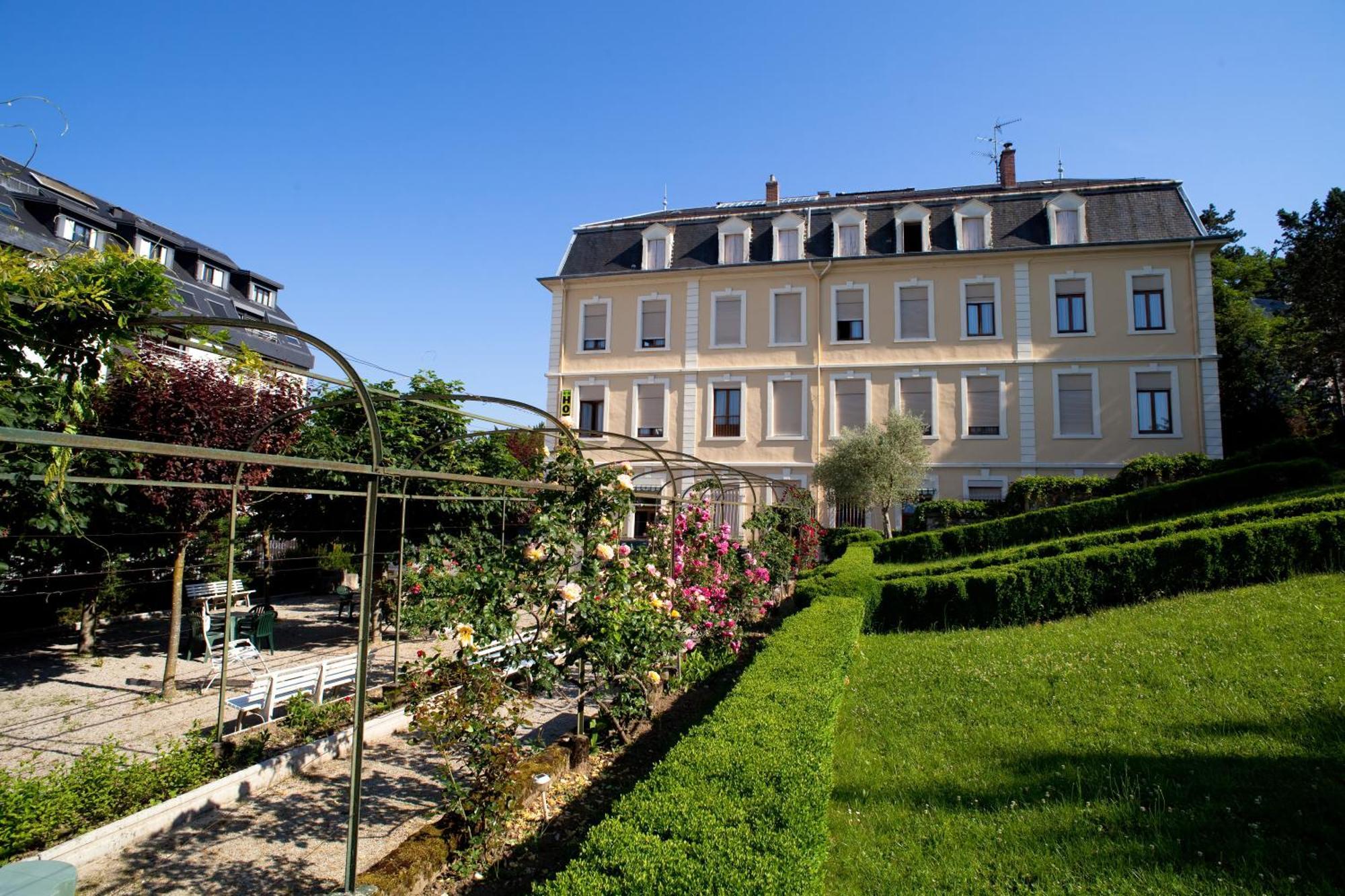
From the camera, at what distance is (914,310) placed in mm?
20828

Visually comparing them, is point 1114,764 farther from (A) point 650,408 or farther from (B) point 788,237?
(B) point 788,237

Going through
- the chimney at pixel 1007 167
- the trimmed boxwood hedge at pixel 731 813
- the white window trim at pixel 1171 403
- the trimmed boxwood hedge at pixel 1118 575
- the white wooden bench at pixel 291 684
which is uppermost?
the chimney at pixel 1007 167

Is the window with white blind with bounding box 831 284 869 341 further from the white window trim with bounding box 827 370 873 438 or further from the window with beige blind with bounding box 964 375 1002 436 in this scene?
the window with beige blind with bounding box 964 375 1002 436

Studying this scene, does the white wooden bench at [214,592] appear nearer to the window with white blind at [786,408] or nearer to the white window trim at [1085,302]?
the window with white blind at [786,408]

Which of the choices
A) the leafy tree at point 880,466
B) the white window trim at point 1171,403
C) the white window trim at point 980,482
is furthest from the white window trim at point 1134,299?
the leafy tree at point 880,466

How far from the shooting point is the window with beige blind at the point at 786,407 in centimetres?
2114

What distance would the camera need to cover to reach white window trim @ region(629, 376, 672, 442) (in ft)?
72.1

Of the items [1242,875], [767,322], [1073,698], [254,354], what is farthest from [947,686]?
[767,322]

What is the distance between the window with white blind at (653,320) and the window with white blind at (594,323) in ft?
3.81

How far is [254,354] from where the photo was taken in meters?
3.07

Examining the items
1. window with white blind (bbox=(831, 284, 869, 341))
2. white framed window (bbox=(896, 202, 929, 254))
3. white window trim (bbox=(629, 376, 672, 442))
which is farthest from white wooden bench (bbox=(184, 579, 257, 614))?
white framed window (bbox=(896, 202, 929, 254))

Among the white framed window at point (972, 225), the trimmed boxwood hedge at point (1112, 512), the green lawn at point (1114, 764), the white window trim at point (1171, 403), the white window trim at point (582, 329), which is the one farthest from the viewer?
the white window trim at point (582, 329)

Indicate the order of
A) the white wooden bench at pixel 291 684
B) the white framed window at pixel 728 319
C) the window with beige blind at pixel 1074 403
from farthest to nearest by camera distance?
the white framed window at pixel 728 319 < the window with beige blind at pixel 1074 403 < the white wooden bench at pixel 291 684

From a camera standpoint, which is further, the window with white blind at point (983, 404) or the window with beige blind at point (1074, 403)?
the window with white blind at point (983, 404)
